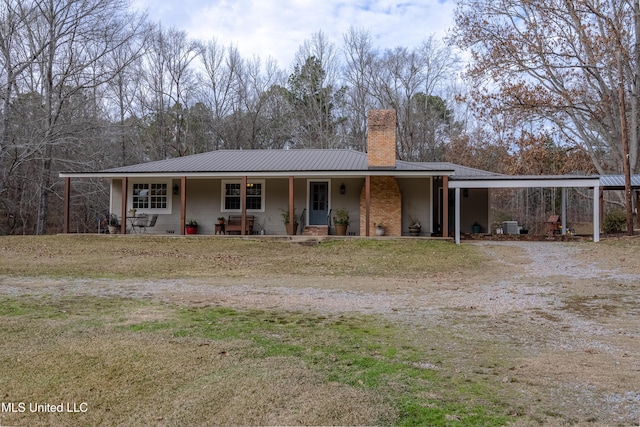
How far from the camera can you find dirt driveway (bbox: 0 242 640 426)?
11.3 feet

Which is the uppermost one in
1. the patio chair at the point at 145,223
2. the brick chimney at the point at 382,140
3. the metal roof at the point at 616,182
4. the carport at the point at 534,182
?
the brick chimney at the point at 382,140

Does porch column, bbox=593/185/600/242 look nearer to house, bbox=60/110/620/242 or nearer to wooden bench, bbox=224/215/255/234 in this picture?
house, bbox=60/110/620/242

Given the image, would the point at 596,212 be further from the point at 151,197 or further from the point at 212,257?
the point at 151,197

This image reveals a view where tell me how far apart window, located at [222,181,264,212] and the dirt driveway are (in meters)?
8.75

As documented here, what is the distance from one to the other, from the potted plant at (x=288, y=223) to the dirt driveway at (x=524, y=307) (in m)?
6.88

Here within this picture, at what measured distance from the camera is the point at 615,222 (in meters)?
23.0

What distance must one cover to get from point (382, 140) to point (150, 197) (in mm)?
8902

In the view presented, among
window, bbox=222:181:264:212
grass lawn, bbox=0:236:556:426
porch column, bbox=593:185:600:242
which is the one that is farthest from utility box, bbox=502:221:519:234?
grass lawn, bbox=0:236:556:426

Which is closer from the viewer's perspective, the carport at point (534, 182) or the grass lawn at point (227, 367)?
the grass lawn at point (227, 367)

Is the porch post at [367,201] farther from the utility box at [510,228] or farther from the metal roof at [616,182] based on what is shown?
the metal roof at [616,182]

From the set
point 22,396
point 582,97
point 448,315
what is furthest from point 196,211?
point 582,97

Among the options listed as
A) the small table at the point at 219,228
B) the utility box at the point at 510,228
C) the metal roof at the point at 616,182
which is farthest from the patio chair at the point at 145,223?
the metal roof at the point at 616,182

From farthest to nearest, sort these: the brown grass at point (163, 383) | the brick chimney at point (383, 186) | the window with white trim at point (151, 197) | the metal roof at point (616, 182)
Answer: the metal roof at point (616, 182), the window with white trim at point (151, 197), the brick chimney at point (383, 186), the brown grass at point (163, 383)

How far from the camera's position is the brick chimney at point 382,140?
Answer: 16.6 metres
